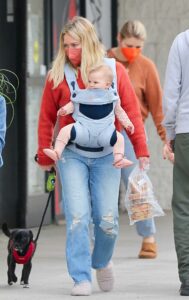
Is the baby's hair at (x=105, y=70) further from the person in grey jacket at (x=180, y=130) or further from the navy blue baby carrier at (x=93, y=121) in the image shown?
the person in grey jacket at (x=180, y=130)

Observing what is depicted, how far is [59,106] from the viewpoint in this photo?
773 centimetres

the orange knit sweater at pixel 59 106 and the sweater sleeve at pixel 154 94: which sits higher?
the orange knit sweater at pixel 59 106

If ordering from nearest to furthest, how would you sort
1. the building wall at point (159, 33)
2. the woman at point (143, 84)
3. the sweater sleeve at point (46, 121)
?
the sweater sleeve at point (46, 121), the woman at point (143, 84), the building wall at point (159, 33)

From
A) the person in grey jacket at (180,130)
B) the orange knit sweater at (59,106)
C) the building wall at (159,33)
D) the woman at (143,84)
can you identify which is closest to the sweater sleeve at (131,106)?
the orange knit sweater at (59,106)

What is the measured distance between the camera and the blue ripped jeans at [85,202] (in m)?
7.52

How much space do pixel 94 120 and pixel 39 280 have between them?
1.46 m

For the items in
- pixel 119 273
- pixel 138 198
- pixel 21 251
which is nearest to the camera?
pixel 21 251

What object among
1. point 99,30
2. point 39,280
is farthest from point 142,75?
point 99,30

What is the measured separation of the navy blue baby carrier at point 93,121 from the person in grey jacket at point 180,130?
346 millimetres

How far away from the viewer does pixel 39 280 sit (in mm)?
8469

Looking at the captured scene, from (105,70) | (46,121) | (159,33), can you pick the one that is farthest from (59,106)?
(159,33)

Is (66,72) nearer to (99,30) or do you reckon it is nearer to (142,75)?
(142,75)

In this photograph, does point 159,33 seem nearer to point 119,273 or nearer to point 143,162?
point 119,273

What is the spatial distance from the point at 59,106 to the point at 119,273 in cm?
165
